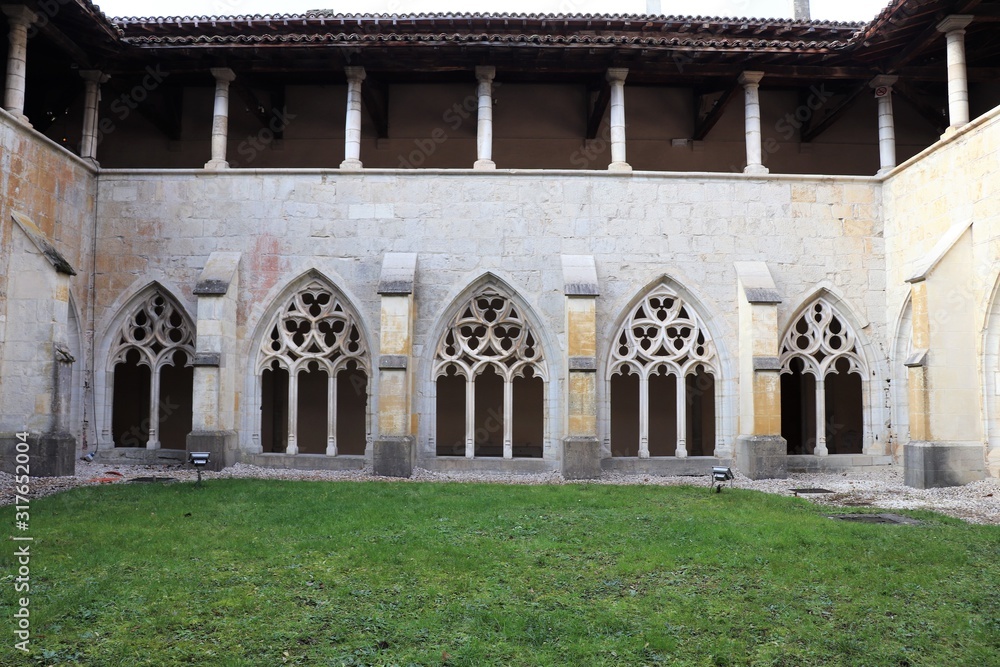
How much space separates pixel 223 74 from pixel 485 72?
4675mm

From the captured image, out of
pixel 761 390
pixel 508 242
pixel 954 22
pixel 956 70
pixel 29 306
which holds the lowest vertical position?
pixel 761 390

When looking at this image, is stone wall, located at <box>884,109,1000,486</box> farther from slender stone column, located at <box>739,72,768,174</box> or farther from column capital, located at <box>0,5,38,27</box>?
column capital, located at <box>0,5,38,27</box>

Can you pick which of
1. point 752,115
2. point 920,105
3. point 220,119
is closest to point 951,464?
point 752,115

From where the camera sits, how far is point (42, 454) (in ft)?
35.7

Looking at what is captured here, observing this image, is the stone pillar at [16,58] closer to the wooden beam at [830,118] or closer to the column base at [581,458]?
the column base at [581,458]

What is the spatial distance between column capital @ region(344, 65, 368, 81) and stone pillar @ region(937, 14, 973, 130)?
31.0ft

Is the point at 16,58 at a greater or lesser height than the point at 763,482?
greater

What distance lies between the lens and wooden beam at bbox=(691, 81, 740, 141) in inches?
535

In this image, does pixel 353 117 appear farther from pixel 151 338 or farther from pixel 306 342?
pixel 151 338

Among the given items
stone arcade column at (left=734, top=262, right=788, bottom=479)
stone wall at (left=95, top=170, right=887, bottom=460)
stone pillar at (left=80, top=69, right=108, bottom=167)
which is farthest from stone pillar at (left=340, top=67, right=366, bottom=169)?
stone arcade column at (left=734, top=262, right=788, bottom=479)

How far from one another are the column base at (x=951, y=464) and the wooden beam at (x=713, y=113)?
6.88 m

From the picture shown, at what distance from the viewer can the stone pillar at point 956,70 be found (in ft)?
37.9

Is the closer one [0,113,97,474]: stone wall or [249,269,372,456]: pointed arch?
[0,113,97,474]: stone wall

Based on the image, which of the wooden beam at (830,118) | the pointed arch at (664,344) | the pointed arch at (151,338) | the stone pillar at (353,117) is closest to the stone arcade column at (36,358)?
the pointed arch at (151,338)
